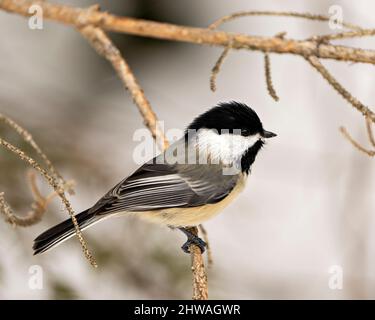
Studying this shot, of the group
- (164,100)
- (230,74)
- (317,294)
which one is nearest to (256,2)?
(230,74)

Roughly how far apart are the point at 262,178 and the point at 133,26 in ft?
6.05

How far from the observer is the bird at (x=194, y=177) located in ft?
6.12

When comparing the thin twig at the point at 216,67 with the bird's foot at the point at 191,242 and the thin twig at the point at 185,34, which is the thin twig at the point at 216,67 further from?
the bird's foot at the point at 191,242

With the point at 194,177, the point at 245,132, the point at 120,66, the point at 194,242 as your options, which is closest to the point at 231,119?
the point at 245,132

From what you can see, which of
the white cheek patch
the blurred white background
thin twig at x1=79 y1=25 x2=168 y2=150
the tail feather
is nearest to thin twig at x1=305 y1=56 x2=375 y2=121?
thin twig at x1=79 y1=25 x2=168 y2=150

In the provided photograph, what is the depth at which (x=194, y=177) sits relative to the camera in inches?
78.2

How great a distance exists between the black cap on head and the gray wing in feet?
0.55

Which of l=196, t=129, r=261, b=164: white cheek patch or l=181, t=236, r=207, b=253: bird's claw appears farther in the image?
l=196, t=129, r=261, b=164: white cheek patch

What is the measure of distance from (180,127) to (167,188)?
1124 millimetres

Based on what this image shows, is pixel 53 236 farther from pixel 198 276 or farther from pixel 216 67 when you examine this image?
pixel 216 67

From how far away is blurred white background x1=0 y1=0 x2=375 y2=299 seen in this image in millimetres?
2002

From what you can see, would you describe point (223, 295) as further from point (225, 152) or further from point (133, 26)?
point (133, 26)

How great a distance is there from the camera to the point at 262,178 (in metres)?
3.04

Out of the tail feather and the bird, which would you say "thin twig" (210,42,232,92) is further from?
the tail feather
